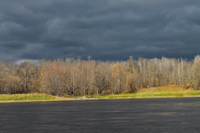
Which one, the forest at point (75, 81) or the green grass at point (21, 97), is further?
the forest at point (75, 81)

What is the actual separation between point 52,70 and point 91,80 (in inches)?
830

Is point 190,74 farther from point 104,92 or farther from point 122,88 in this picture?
point 104,92

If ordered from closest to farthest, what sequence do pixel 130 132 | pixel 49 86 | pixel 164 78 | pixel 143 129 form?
1. pixel 130 132
2. pixel 143 129
3. pixel 49 86
4. pixel 164 78

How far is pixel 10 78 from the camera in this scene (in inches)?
4860

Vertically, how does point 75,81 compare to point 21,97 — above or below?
above

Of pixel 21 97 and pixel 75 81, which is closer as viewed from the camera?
pixel 21 97

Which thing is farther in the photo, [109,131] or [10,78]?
[10,78]

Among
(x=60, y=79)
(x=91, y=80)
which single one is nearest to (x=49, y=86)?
(x=60, y=79)

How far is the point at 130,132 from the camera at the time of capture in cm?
2739

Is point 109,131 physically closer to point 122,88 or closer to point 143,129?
point 143,129

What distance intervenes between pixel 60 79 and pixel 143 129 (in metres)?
86.7

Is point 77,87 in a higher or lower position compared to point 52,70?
lower

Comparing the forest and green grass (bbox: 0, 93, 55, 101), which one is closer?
green grass (bbox: 0, 93, 55, 101)

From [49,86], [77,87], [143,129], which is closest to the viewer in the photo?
[143,129]
